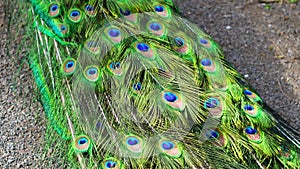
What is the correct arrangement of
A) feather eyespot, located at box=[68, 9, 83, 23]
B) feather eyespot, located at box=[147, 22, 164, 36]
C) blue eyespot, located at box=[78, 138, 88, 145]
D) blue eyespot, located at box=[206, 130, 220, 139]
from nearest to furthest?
1. blue eyespot, located at box=[206, 130, 220, 139]
2. blue eyespot, located at box=[78, 138, 88, 145]
3. feather eyespot, located at box=[147, 22, 164, 36]
4. feather eyespot, located at box=[68, 9, 83, 23]

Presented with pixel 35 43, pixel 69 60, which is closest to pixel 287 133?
pixel 69 60

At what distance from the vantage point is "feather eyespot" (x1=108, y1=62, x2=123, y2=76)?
296 centimetres

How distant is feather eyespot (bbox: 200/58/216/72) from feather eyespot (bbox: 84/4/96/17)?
2.50ft

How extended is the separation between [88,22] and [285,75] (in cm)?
185

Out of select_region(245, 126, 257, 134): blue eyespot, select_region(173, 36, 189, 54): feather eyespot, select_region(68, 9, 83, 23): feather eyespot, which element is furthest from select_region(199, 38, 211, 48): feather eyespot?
select_region(68, 9, 83, 23): feather eyespot

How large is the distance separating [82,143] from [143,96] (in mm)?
425

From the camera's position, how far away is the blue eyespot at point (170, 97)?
279cm

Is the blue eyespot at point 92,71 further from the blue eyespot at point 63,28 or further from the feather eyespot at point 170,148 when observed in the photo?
the feather eyespot at point 170,148

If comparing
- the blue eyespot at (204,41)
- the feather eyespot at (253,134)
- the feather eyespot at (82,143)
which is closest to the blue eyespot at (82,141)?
the feather eyespot at (82,143)

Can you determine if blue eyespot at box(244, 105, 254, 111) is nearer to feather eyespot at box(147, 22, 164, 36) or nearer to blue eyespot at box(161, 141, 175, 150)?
blue eyespot at box(161, 141, 175, 150)

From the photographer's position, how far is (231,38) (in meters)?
4.62

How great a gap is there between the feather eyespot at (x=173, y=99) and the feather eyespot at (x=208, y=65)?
342mm

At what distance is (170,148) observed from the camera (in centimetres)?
265

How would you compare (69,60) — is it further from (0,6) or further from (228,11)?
(228,11)
